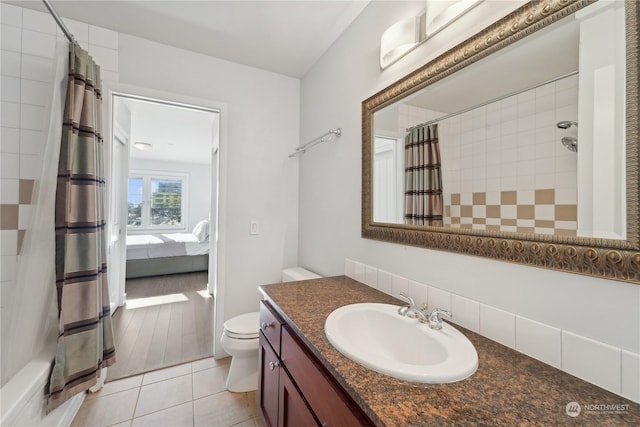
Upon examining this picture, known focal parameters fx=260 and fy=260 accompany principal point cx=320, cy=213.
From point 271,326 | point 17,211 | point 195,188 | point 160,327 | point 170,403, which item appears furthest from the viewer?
point 195,188

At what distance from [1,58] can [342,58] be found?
2.01 meters

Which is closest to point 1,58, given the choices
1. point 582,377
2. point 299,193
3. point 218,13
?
point 218,13

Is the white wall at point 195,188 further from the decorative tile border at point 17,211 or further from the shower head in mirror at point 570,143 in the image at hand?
the shower head in mirror at point 570,143

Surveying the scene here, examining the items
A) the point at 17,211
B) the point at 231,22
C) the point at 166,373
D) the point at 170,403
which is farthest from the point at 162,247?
the point at 231,22

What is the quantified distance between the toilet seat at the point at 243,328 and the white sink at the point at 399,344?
93 centimetres

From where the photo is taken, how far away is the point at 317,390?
0.80 m

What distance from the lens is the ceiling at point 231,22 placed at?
1.57m

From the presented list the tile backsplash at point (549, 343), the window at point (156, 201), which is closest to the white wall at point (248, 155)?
the tile backsplash at point (549, 343)

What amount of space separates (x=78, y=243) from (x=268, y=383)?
1219 millimetres

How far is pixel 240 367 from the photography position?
1.75m

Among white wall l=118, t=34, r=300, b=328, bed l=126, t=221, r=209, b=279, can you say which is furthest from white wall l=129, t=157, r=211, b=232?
white wall l=118, t=34, r=300, b=328

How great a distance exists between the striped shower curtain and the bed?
3.18 m

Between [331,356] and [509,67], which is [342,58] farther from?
[331,356]

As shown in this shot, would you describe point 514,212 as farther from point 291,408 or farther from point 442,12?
point 291,408
